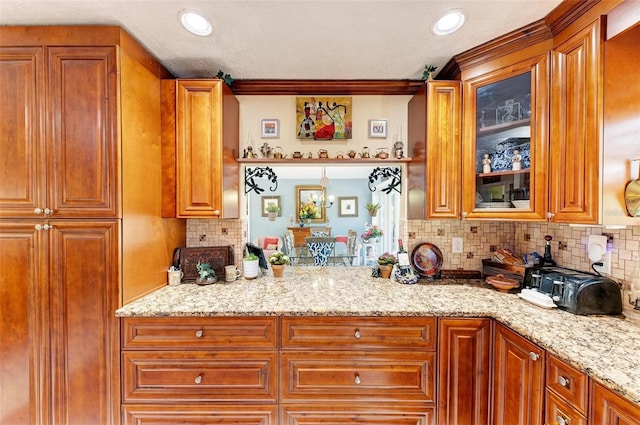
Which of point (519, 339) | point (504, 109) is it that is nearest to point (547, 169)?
point (504, 109)

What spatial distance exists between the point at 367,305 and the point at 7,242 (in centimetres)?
196

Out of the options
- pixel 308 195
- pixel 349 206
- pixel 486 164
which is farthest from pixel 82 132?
pixel 349 206

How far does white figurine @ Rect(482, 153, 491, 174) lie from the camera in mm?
1653

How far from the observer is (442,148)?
175 centimetres

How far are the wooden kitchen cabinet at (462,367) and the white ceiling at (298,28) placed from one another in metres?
1.60

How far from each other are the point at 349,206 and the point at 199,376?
4.74m

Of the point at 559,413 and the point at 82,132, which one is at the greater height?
the point at 82,132

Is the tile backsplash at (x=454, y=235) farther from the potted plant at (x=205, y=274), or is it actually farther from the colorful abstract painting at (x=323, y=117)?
the colorful abstract painting at (x=323, y=117)

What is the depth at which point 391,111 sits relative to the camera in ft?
6.92

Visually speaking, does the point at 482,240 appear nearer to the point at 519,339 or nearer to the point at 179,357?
the point at 519,339

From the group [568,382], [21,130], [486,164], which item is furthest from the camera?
[486,164]

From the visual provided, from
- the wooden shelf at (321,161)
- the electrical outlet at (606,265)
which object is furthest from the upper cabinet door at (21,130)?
the electrical outlet at (606,265)

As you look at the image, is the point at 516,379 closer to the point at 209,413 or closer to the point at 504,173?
the point at 504,173

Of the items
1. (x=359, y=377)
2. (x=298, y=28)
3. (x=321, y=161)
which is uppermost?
(x=298, y=28)
